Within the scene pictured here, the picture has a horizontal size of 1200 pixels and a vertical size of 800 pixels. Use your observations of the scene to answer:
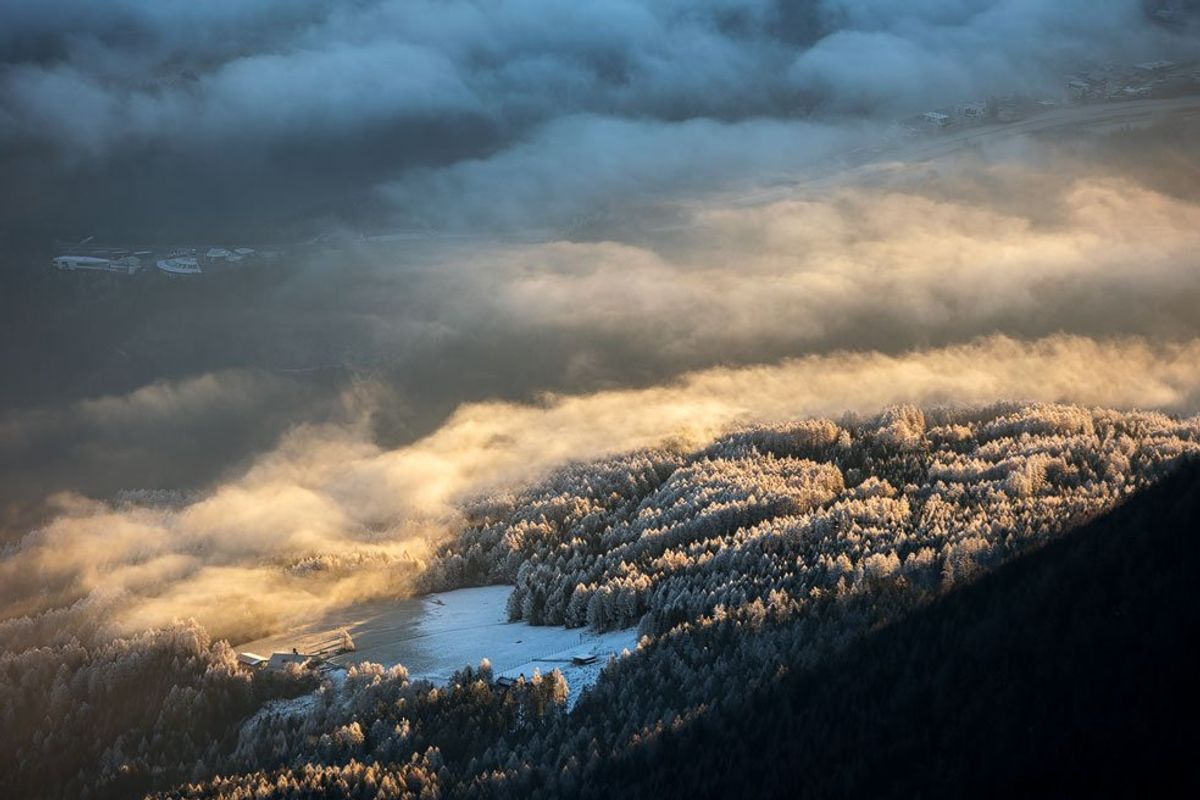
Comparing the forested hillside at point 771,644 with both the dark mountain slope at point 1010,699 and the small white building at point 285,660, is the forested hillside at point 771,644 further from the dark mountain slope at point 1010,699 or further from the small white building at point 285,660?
the small white building at point 285,660

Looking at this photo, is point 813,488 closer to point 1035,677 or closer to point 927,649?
point 927,649

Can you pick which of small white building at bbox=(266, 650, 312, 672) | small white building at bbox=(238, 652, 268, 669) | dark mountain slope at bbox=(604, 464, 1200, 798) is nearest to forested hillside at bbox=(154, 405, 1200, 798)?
dark mountain slope at bbox=(604, 464, 1200, 798)

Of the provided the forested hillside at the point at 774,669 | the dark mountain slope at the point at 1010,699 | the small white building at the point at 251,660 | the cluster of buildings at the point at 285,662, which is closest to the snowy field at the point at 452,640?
the cluster of buildings at the point at 285,662

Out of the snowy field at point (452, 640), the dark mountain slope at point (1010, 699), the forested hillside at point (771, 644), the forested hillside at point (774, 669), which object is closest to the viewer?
the dark mountain slope at point (1010, 699)

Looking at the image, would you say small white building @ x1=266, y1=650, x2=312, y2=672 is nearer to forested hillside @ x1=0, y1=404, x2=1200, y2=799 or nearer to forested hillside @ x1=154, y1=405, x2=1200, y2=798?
forested hillside @ x1=0, y1=404, x2=1200, y2=799

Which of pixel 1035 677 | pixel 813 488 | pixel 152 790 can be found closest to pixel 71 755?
pixel 152 790

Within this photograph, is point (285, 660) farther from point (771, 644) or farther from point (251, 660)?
point (771, 644)

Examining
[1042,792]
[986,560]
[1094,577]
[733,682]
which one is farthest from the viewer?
[986,560]
